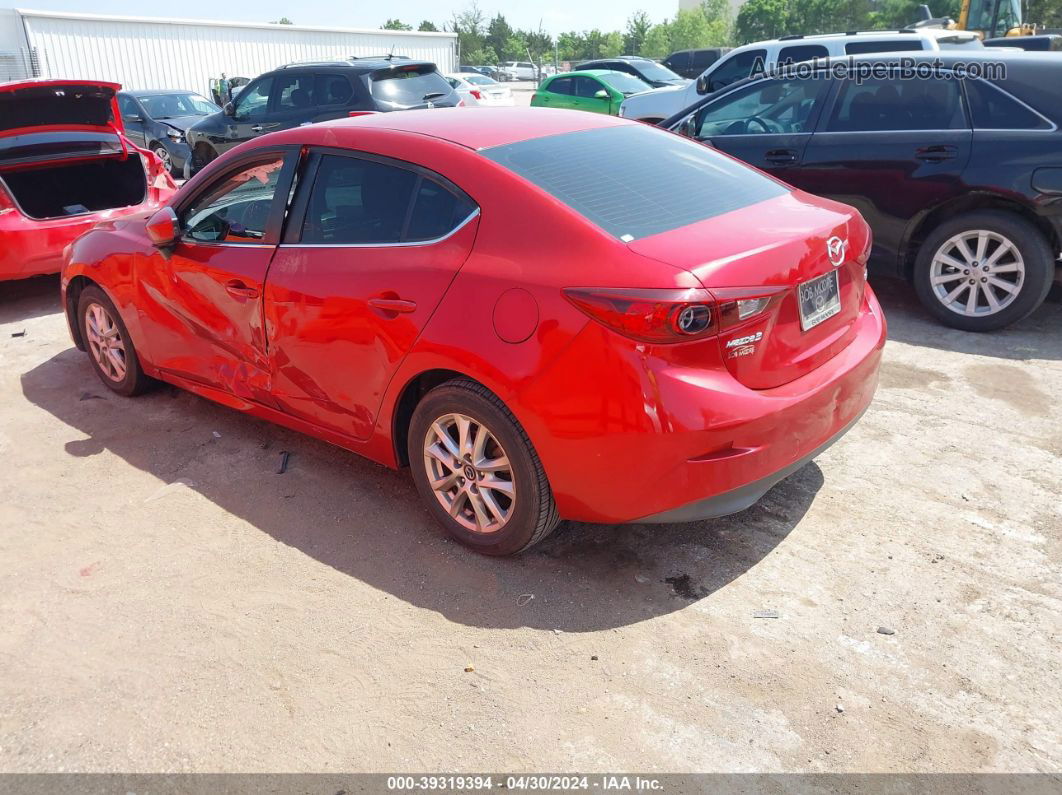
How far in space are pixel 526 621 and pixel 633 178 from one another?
178cm

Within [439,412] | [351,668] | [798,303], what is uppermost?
[798,303]

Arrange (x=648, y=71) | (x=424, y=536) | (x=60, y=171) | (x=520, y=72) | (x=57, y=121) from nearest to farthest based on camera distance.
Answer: (x=424, y=536) → (x=57, y=121) → (x=60, y=171) → (x=648, y=71) → (x=520, y=72)

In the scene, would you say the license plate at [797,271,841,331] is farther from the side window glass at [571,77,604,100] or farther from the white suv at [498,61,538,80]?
the white suv at [498,61,538,80]

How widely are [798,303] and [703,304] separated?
0.51 meters

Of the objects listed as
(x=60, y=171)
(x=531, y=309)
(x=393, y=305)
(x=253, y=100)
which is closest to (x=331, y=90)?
(x=253, y=100)

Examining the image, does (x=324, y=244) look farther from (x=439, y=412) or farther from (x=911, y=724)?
(x=911, y=724)

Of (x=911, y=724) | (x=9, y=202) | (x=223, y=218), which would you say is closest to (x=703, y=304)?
(x=911, y=724)

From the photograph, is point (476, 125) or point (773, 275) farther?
point (476, 125)

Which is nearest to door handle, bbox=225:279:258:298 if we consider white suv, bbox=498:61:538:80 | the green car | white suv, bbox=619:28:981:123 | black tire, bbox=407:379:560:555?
black tire, bbox=407:379:560:555

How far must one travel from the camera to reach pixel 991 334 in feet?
19.5

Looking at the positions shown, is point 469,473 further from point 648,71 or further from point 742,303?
point 648,71

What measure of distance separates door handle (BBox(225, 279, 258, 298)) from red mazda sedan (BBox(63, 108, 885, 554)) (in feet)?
0.07

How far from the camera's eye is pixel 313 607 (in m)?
3.25

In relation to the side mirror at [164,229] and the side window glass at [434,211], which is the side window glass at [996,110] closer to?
the side window glass at [434,211]
